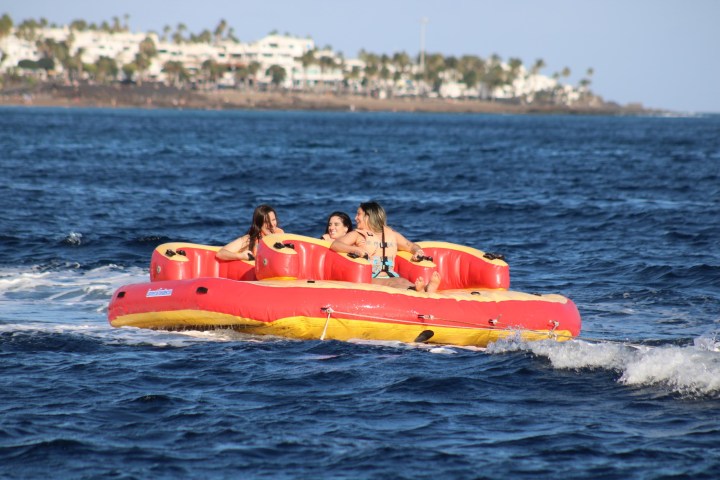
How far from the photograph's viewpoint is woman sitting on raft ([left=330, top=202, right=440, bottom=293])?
11297 mm

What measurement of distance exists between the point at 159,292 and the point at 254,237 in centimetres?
149

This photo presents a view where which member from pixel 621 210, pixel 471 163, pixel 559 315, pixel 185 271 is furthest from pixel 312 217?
pixel 471 163

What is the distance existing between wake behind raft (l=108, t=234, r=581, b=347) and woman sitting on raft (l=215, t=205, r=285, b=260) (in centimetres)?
57

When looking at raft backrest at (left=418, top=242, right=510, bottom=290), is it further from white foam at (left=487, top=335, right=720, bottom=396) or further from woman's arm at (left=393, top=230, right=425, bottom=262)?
white foam at (left=487, top=335, right=720, bottom=396)

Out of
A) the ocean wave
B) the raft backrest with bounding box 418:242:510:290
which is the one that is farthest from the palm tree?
the raft backrest with bounding box 418:242:510:290

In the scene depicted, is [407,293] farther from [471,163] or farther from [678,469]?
[471,163]

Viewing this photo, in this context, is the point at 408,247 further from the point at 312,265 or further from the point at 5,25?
the point at 5,25

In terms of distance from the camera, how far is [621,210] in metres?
25.1

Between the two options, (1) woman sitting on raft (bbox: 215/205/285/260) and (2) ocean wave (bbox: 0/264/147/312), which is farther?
(2) ocean wave (bbox: 0/264/147/312)

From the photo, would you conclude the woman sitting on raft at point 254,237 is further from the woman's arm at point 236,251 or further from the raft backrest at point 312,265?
the raft backrest at point 312,265

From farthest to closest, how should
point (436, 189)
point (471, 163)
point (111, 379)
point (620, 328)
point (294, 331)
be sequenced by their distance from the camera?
point (471, 163)
point (436, 189)
point (620, 328)
point (294, 331)
point (111, 379)

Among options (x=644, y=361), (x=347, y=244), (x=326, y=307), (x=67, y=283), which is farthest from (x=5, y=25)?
(x=644, y=361)

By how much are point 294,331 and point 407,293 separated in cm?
125

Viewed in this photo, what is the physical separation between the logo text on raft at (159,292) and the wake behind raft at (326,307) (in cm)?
1
